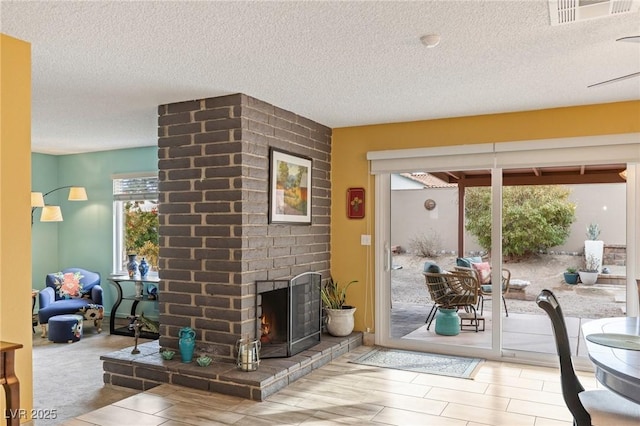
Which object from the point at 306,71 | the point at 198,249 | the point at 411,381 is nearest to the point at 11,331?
the point at 198,249

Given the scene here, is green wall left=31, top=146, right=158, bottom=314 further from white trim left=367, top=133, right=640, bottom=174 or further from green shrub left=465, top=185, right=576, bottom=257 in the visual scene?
green shrub left=465, top=185, right=576, bottom=257

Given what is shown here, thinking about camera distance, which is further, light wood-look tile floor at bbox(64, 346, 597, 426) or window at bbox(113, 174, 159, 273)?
window at bbox(113, 174, 159, 273)

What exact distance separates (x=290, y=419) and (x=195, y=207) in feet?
6.23

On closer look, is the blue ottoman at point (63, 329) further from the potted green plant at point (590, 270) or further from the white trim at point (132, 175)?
the potted green plant at point (590, 270)

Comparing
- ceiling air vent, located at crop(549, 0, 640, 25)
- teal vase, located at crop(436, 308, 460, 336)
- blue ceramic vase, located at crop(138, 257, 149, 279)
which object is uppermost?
ceiling air vent, located at crop(549, 0, 640, 25)

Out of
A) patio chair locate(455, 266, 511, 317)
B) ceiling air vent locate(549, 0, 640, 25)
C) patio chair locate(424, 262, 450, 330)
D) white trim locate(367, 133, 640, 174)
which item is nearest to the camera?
ceiling air vent locate(549, 0, 640, 25)

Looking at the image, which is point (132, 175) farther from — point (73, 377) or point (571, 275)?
point (571, 275)

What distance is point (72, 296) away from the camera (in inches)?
248

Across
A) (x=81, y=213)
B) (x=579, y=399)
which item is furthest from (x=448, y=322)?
(x=81, y=213)

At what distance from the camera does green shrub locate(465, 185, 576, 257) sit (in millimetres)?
4508

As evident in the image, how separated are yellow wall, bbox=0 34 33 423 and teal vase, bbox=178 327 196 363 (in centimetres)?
127

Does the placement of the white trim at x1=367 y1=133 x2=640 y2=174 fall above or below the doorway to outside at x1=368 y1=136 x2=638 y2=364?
above

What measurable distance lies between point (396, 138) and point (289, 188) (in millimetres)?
1316

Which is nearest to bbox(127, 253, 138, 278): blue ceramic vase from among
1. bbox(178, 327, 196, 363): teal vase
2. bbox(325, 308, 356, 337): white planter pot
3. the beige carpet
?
the beige carpet
